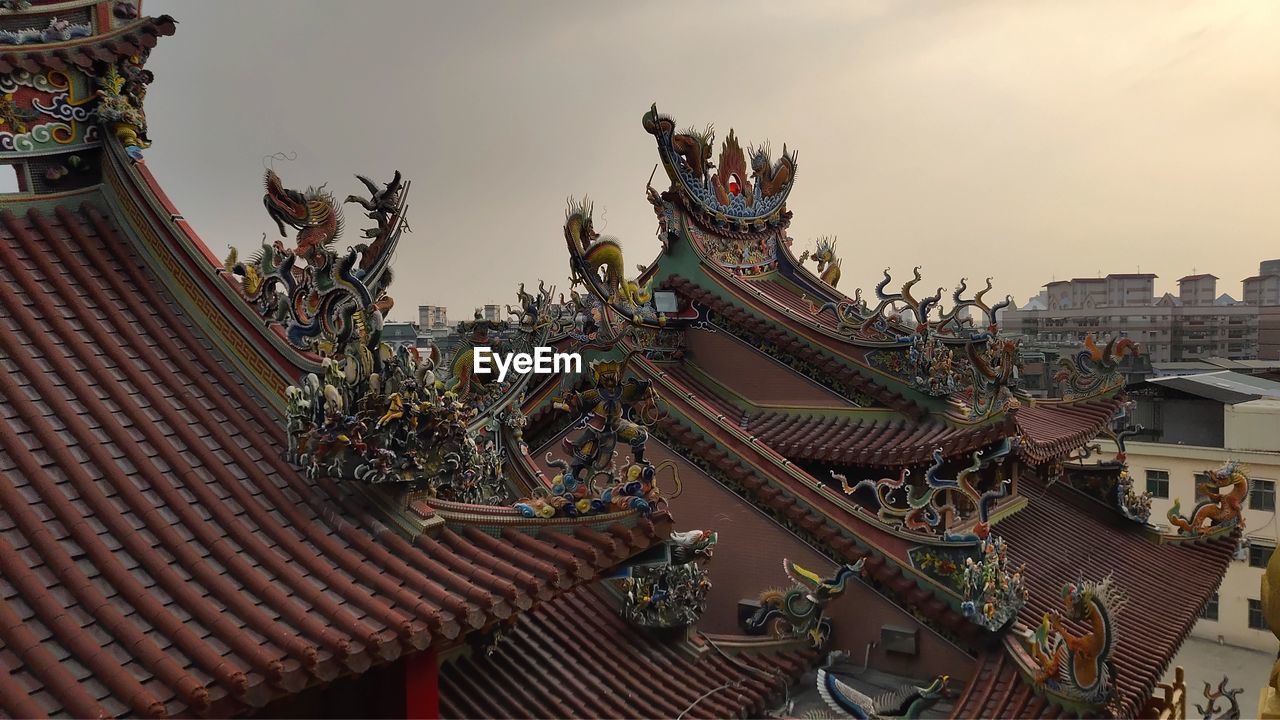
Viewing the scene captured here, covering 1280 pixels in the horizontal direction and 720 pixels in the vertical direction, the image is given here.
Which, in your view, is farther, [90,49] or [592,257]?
[592,257]

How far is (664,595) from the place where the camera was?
25.8 ft

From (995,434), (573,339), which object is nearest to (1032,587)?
(995,434)

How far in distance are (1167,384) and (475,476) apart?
2837 cm

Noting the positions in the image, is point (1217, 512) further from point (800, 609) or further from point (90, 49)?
point (90, 49)

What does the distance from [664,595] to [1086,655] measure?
12.2 ft

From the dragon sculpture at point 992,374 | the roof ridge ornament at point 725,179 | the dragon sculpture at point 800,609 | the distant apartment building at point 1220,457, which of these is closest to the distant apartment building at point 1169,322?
the distant apartment building at point 1220,457

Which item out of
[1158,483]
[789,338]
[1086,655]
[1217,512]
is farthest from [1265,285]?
[1086,655]

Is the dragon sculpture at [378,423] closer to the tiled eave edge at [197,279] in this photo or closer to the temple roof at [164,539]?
the temple roof at [164,539]

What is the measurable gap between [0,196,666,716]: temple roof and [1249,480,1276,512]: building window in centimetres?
2655

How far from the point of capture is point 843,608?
10312mm

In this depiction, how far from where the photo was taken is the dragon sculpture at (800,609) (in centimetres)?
916

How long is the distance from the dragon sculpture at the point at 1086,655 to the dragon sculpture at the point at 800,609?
200 centimetres

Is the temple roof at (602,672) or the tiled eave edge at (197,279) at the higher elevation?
the tiled eave edge at (197,279)

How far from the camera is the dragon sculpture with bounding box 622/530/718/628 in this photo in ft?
25.8
